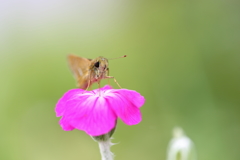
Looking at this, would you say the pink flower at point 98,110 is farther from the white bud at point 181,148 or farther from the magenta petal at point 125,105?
the white bud at point 181,148

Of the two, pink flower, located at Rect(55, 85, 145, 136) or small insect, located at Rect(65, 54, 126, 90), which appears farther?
small insect, located at Rect(65, 54, 126, 90)

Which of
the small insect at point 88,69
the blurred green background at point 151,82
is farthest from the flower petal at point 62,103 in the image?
the blurred green background at point 151,82

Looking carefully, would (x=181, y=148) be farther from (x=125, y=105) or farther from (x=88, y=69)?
(x=88, y=69)

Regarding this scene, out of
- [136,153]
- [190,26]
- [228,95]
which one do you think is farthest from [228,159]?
[190,26]

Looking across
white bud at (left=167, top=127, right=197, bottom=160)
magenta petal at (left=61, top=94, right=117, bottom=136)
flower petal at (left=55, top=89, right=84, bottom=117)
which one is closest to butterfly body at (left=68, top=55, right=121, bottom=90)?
flower petal at (left=55, top=89, right=84, bottom=117)

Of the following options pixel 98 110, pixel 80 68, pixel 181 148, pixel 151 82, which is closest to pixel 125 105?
pixel 98 110

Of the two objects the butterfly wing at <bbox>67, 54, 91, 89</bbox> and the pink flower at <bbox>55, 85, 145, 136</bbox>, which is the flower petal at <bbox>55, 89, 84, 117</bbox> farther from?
the butterfly wing at <bbox>67, 54, 91, 89</bbox>

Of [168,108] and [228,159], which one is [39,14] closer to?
[168,108]

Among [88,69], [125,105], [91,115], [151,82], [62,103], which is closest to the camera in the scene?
[91,115]
